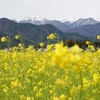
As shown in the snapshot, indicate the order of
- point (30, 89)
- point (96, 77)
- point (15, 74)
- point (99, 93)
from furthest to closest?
point (15, 74)
point (30, 89)
point (99, 93)
point (96, 77)

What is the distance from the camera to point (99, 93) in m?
4.94

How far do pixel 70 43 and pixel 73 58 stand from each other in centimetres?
3938

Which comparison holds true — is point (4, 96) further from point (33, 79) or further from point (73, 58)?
point (73, 58)

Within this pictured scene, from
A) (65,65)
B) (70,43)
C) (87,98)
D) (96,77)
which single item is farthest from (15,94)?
(70,43)

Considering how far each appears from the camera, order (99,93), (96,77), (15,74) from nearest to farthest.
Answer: (96,77) < (99,93) < (15,74)

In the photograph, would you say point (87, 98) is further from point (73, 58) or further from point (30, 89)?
point (73, 58)

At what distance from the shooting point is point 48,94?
512 cm

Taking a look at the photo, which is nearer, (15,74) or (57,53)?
(57,53)

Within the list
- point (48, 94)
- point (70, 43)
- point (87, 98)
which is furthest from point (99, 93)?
Answer: point (70, 43)

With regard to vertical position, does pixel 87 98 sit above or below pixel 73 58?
below

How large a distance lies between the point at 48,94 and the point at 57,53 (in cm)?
349

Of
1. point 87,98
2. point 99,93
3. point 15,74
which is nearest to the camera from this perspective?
point 87,98

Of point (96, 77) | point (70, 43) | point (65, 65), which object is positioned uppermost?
point (65, 65)

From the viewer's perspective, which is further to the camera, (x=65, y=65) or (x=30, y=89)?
(x=30, y=89)
